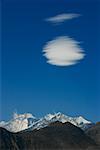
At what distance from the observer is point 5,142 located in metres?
187

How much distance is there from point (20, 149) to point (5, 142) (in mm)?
12371

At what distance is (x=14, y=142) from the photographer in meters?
196

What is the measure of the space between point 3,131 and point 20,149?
441 inches

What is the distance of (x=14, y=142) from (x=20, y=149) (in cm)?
425

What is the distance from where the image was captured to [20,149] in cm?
19762

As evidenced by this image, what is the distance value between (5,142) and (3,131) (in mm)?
7469

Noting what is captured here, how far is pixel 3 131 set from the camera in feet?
636

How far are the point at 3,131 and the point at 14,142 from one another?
696 cm
